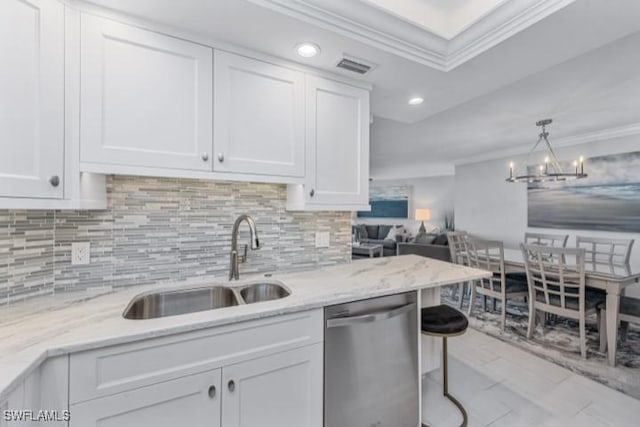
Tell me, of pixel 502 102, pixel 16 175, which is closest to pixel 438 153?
pixel 502 102

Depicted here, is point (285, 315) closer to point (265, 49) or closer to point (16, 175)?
point (16, 175)

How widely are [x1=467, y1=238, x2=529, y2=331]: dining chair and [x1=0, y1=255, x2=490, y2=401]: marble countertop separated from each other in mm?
1785

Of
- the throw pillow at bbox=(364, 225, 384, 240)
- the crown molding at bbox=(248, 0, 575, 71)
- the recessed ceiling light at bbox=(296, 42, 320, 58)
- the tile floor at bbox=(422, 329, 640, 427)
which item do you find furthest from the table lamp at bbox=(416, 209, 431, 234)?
the recessed ceiling light at bbox=(296, 42, 320, 58)

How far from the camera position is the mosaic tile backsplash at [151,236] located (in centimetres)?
133

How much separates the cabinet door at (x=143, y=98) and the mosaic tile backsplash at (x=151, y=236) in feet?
0.99

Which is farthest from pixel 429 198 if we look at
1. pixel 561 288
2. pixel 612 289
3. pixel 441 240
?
pixel 612 289

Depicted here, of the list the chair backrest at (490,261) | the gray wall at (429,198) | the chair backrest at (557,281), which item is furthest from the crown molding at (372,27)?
the gray wall at (429,198)

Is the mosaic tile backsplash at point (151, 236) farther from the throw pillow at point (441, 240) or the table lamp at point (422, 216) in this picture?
the table lamp at point (422, 216)

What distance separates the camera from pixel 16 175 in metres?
1.06

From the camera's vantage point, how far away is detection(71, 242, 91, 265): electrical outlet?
1.45 m

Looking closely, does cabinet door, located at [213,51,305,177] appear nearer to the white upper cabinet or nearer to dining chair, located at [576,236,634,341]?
the white upper cabinet

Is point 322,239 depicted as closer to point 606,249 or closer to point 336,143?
point 336,143

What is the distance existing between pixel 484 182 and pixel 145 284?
19.8 feet

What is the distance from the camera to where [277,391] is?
1.24 metres
